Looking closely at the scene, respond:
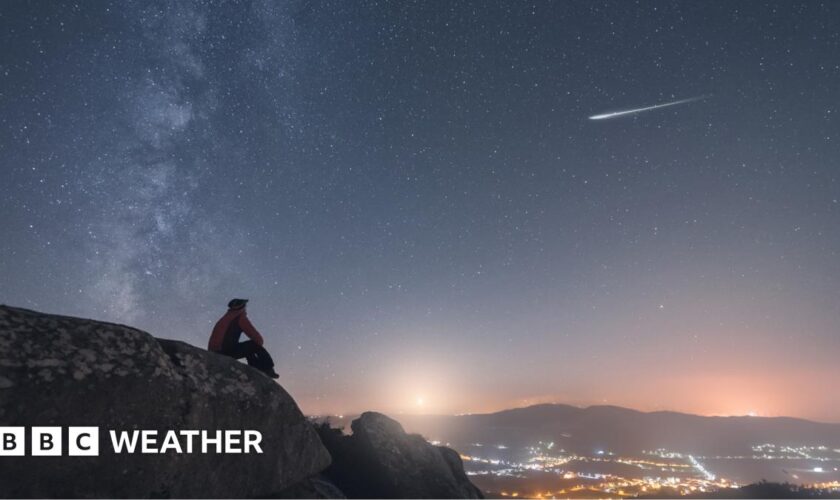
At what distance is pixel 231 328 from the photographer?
33.8 ft

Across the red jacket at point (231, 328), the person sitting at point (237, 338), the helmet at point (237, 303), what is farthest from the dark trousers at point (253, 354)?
the helmet at point (237, 303)

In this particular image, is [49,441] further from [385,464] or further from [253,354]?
[385,464]

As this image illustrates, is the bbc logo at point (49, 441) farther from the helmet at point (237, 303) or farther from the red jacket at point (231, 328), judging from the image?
the helmet at point (237, 303)

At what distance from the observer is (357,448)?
15.2 m

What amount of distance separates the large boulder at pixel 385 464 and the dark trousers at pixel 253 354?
5736 millimetres

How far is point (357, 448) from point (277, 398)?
6916mm

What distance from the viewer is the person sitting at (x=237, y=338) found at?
10219 mm

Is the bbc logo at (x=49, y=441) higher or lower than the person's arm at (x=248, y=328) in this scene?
lower

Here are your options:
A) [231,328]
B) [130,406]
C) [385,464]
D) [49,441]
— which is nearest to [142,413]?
[130,406]

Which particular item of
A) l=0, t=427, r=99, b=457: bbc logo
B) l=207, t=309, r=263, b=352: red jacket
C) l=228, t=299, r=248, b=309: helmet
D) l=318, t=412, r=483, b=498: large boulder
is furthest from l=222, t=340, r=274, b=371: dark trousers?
l=318, t=412, r=483, b=498: large boulder

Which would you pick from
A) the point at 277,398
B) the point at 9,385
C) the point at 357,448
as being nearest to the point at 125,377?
the point at 9,385

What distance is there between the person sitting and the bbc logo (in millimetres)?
3708

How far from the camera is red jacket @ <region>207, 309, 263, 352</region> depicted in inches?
402

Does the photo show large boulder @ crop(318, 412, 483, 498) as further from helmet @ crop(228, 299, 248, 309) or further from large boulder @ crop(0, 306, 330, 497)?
helmet @ crop(228, 299, 248, 309)
